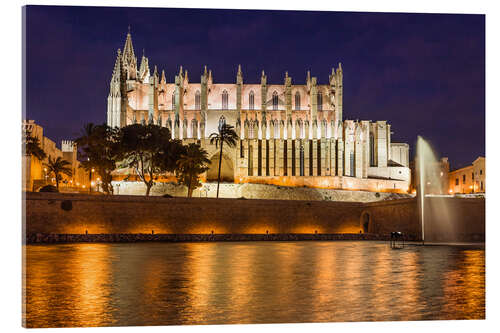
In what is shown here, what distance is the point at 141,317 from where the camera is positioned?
8430 mm

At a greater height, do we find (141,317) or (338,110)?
(338,110)

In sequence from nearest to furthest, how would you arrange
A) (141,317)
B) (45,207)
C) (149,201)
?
(141,317), (45,207), (149,201)

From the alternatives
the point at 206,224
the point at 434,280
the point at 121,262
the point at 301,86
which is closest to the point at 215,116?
the point at 301,86

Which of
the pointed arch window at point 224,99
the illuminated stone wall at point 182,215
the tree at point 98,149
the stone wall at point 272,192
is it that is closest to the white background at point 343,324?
the illuminated stone wall at point 182,215

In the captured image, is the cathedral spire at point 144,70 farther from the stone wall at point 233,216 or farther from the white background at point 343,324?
the white background at point 343,324

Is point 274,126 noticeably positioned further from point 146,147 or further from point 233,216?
point 233,216

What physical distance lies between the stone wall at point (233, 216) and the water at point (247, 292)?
12.0 m

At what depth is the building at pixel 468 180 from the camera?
→ 4653 cm

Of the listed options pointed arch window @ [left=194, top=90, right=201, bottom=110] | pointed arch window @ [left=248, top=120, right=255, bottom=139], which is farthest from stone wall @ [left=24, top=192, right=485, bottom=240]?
pointed arch window @ [left=194, top=90, right=201, bottom=110]

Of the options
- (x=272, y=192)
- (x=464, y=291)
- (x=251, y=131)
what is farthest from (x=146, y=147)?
(x=464, y=291)

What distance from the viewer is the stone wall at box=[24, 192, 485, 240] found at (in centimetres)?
2880

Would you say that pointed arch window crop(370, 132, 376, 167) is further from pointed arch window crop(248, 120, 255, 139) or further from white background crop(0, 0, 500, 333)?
white background crop(0, 0, 500, 333)
